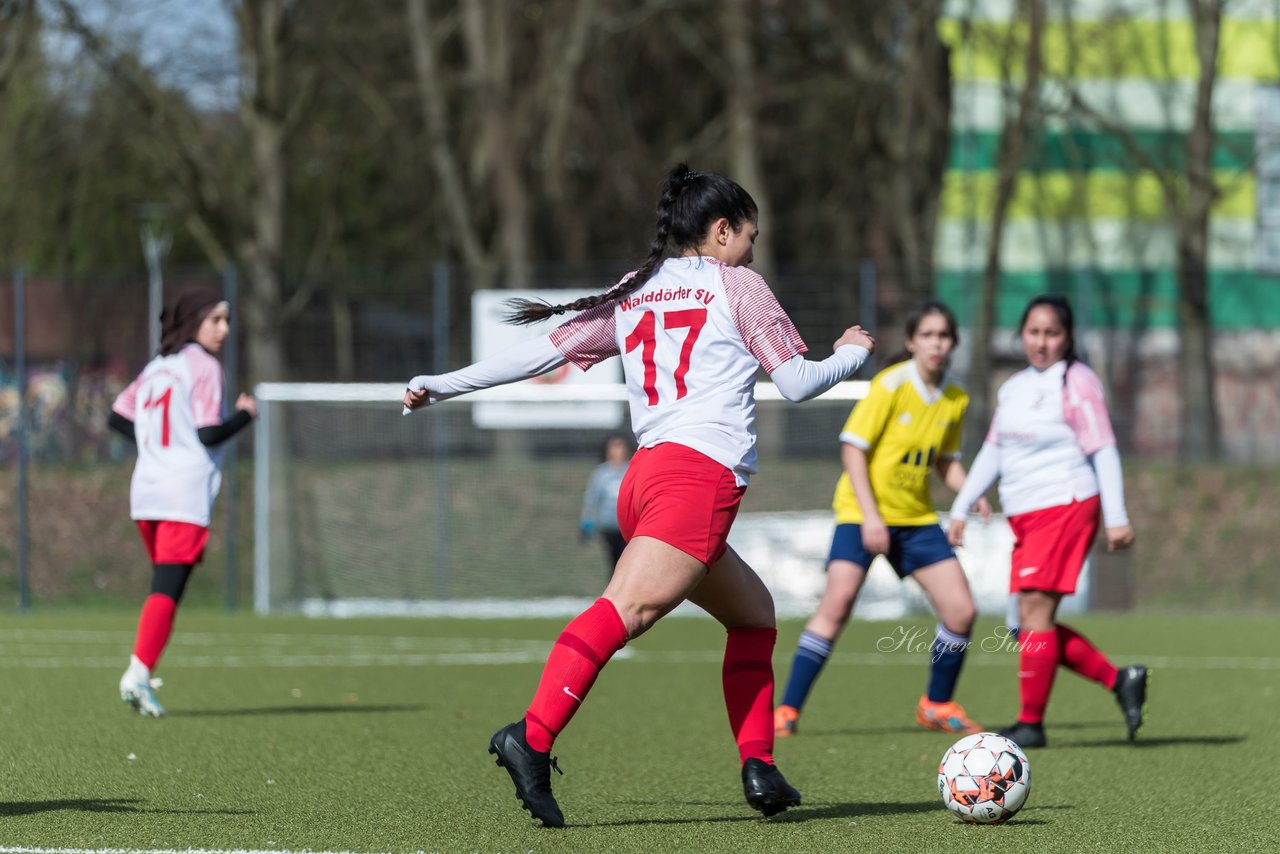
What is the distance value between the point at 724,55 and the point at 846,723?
19895mm

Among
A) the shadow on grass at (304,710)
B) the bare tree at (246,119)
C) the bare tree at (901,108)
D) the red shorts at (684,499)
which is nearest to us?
the red shorts at (684,499)

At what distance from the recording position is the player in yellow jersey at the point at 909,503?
866 centimetres

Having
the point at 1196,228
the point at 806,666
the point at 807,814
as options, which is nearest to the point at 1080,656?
the point at 806,666

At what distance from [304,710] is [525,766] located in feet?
14.6

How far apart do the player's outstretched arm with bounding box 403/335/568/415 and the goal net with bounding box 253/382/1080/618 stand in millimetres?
11482

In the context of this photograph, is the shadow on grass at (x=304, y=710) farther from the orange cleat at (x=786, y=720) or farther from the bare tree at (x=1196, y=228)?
the bare tree at (x=1196, y=228)

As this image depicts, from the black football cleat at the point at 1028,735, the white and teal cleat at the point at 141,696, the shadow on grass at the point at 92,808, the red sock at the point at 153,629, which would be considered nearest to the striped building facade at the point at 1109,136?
the black football cleat at the point at 1028,735

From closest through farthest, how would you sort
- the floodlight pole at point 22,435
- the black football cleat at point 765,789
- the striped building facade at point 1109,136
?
1. the black football cleat at point 765,789
2. the floodlight pole at point 22,435
3. the striped building facade at point 1109,136

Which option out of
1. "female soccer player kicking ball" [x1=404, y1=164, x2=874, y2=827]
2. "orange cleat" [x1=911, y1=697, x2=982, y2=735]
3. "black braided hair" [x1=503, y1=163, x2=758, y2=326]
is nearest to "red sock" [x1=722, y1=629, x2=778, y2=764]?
"female soccer player kicking ball" [x1=404, y1=164, x2=874, y2=827]

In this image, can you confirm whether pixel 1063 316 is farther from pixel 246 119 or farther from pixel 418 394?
pixel 246 119

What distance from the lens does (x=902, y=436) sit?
8.76 m

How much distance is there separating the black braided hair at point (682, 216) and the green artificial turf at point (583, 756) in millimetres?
1552

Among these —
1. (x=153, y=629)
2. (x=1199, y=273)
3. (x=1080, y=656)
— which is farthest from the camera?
(x=1199, y=273)

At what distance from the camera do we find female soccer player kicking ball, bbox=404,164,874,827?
18.4 feet
